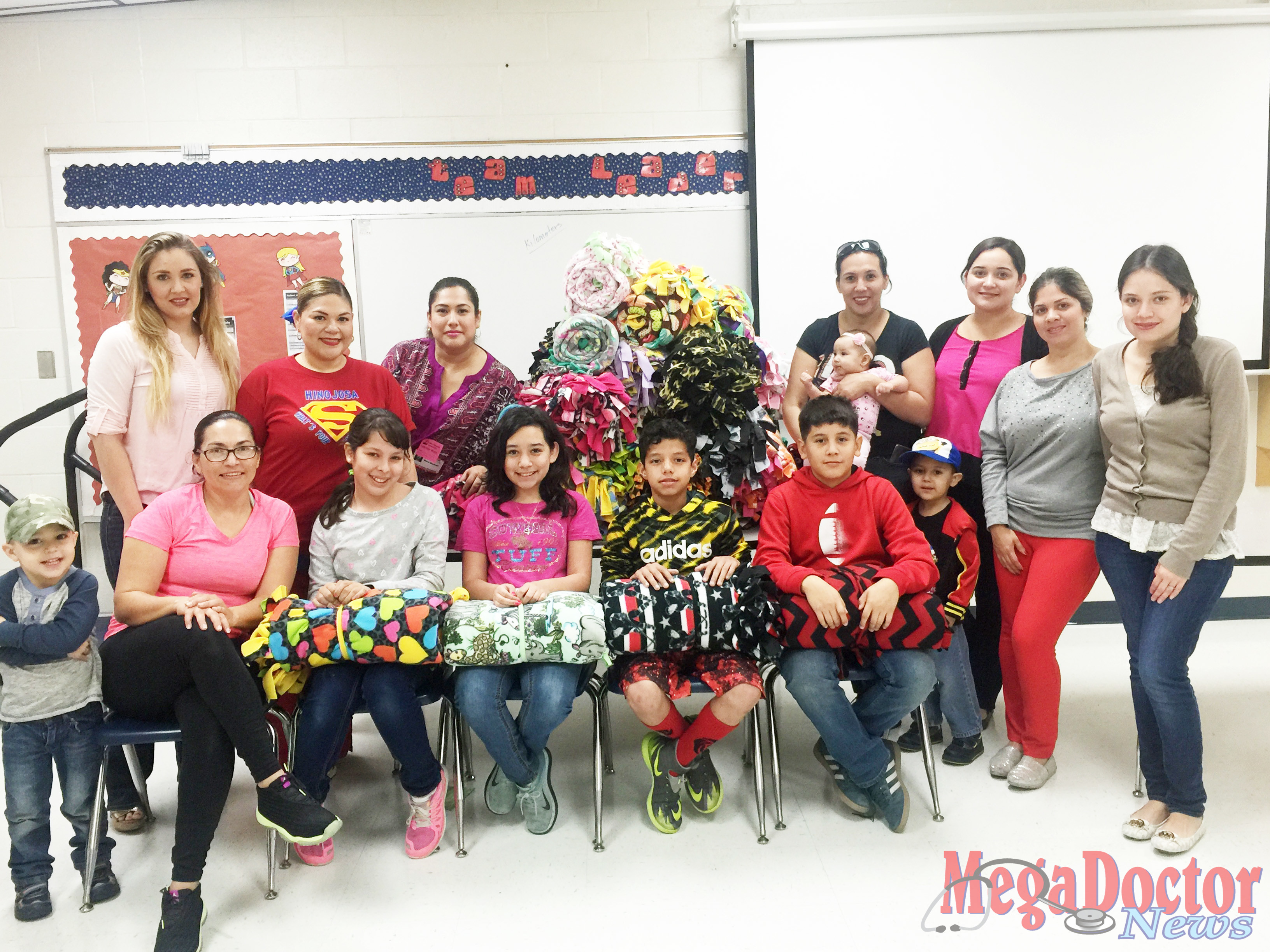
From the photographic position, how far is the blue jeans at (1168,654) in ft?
6.78

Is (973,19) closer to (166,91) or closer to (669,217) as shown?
(669,217)

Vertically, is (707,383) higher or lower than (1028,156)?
lower

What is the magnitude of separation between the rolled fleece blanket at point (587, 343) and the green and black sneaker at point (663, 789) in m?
1.11

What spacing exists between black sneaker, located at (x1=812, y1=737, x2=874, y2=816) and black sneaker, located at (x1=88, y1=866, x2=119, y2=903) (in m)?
1.84

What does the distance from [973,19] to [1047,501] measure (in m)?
2.47

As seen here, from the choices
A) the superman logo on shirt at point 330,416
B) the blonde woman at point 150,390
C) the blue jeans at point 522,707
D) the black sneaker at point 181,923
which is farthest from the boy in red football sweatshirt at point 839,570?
the blonde woman at point 150,390

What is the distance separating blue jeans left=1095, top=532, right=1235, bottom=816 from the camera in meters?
2.07

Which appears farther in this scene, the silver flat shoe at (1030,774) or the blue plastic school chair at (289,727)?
the silver flat shoe at (1030,774)

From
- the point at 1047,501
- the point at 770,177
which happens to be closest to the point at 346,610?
the point at 1047,501

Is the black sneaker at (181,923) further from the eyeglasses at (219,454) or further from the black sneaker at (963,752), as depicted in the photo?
the black sneaker at (963,752)

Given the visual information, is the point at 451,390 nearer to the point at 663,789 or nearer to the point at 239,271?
the point at 663,789

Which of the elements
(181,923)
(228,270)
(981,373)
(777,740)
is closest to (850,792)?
(777,740)

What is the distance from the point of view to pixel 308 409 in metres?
2.41

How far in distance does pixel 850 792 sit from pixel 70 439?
129 inches
